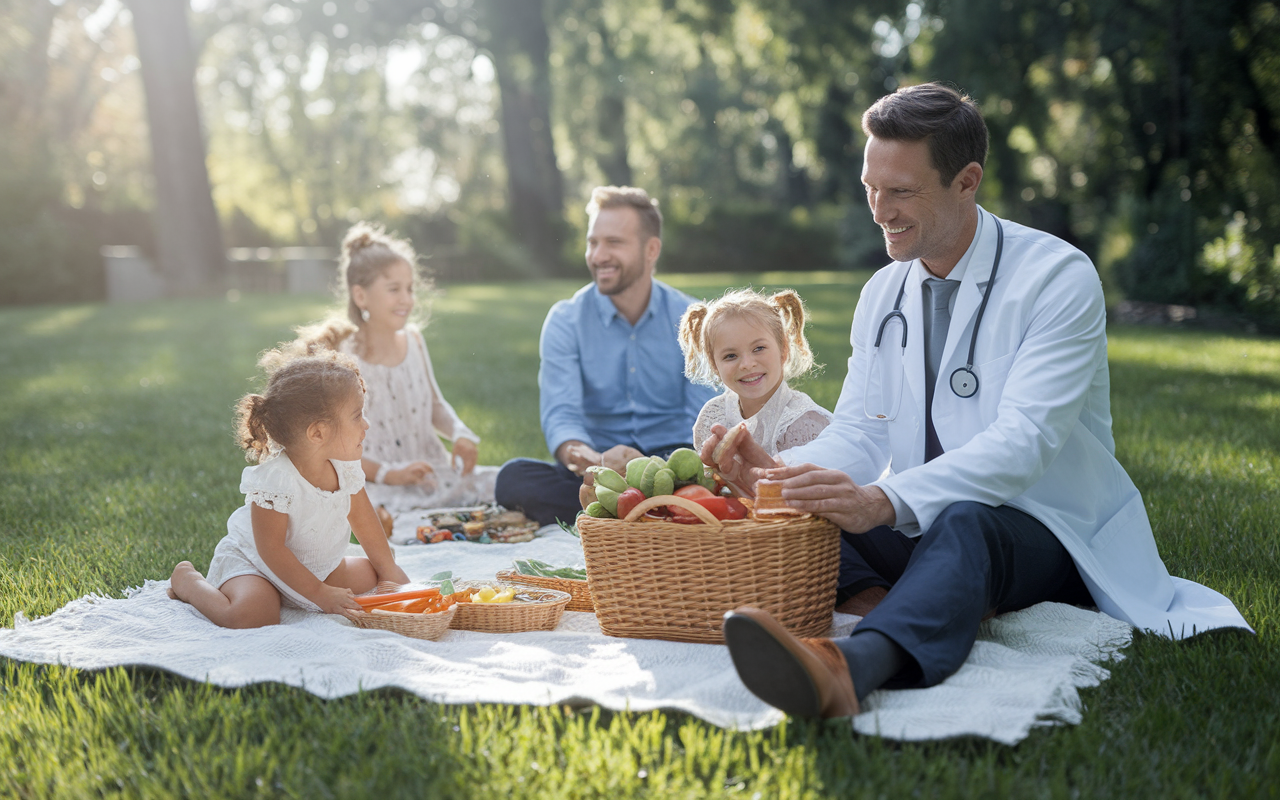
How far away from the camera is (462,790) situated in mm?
2225

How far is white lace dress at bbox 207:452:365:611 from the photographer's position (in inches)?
141

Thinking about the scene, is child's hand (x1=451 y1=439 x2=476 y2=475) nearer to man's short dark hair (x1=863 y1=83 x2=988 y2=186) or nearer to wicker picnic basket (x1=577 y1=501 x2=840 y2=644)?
wicker picnic basket (x1=577 y1=501 x2=840 y2=644)

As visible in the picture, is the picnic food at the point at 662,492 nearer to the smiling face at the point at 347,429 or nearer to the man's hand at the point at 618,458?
the smiling face at the point at 347,429

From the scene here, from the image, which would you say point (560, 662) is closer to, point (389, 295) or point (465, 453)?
point (465, 453)

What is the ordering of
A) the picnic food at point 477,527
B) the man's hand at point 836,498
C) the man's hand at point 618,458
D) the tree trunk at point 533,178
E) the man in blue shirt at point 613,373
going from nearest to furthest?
the man's hand at point 836,498 → the man's hand at point 618,458 → the picnic food at point 477,527 → the man in blue shirt at point 613,373 → the tree trunk at point 533,178

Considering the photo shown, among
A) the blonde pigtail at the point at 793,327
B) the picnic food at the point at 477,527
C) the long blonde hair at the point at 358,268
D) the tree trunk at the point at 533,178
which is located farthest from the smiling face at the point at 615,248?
the tree trunk at the point at 533,178

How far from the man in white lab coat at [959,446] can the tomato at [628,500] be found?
399 mm

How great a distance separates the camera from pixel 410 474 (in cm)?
550

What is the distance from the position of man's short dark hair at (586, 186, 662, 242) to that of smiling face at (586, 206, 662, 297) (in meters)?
0.02

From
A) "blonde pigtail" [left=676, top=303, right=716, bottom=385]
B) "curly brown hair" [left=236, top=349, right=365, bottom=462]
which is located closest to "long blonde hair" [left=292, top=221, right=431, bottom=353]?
"curly brown hair" [left=236, top=349, right=365, bottom=462]

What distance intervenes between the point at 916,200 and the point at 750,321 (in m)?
0.99

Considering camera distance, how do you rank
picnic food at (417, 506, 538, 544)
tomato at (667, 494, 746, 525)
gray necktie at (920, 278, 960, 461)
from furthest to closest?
picnic food at (417, 506, 538, 544)
gray necktie at (920, 278, 960, 461)
tomato at (667, 494, 746, 525)

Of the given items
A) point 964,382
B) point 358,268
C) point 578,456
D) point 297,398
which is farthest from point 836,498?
point 358,268

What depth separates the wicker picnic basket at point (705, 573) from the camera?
3.02 metres
